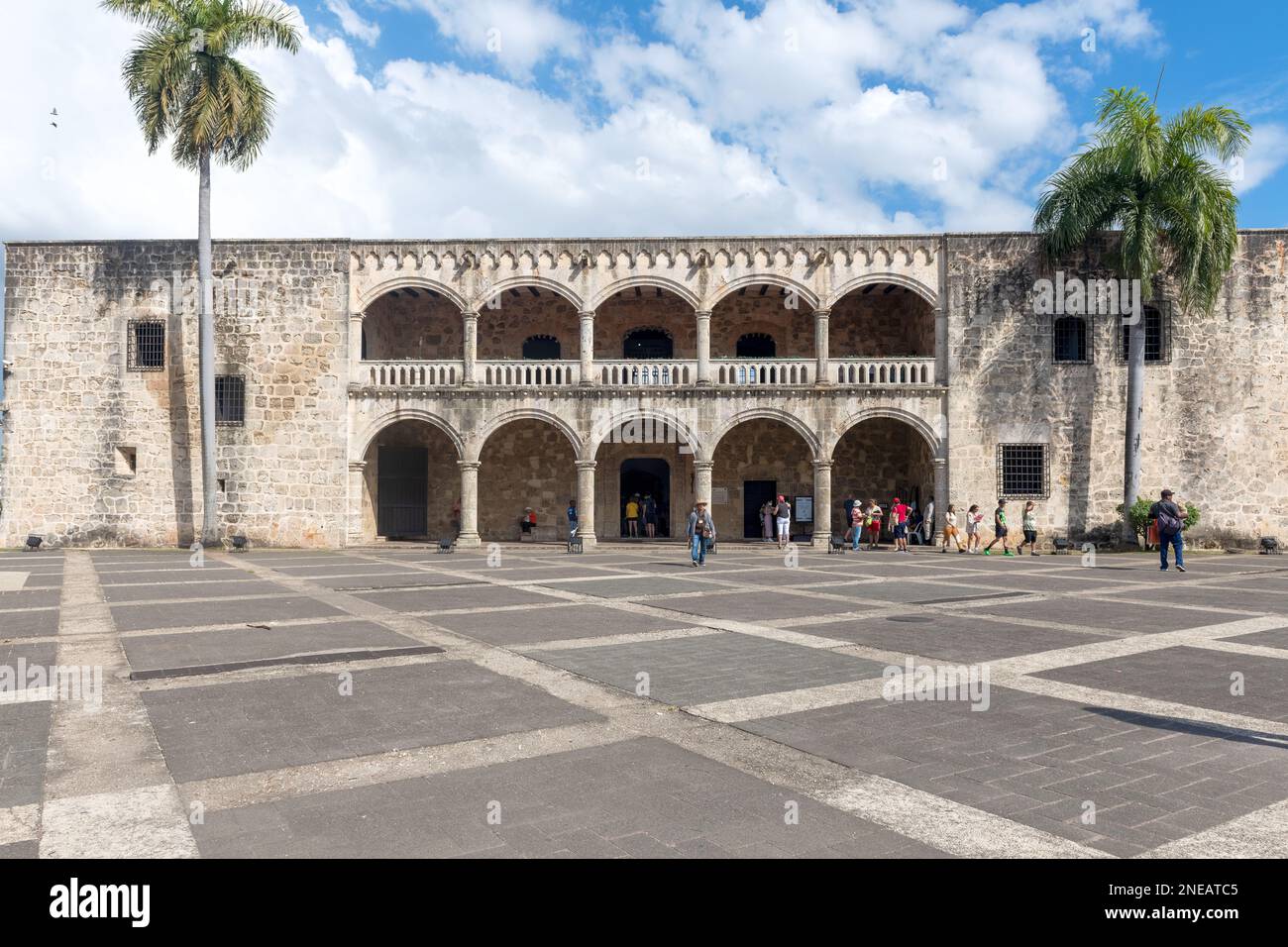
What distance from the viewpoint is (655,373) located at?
2495cm

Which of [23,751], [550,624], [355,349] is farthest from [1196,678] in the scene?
[355,349]

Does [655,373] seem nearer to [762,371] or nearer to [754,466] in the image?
[762,371]

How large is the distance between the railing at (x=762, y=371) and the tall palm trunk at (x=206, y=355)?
13621 millimetres

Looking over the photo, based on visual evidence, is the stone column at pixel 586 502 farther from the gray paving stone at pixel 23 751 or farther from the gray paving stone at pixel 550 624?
the gray paving stone at pixel 23 751

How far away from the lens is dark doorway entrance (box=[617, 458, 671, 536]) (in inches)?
1099

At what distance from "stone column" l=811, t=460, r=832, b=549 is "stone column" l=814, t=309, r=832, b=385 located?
2349 mm

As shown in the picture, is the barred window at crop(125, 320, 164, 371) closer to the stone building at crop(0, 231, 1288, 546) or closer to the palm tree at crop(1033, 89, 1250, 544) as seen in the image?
the stone building at crop(0, 231, 1288, 546)

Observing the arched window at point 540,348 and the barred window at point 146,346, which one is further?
the arched window at point 540,348

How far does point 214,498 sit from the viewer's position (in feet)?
77.6

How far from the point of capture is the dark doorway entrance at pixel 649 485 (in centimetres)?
2792

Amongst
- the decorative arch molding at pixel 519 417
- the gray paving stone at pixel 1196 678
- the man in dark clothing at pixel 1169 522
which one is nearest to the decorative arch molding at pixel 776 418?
the decorative arch molding at pixel 519 417

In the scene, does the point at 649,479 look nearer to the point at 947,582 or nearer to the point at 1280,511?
the point at 947,582
